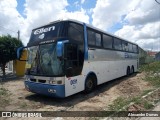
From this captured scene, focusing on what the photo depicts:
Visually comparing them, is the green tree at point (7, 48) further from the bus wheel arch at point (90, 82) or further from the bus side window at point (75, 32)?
the bus side window at point (75, 32)

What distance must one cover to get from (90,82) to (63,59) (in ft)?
9.70

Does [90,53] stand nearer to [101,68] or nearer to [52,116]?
[101,68]

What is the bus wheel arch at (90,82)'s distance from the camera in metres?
10.4

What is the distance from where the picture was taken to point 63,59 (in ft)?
27.6

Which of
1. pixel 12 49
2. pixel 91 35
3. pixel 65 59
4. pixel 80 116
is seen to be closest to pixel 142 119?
pixel 80 116

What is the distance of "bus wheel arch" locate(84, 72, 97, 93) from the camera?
10.4m

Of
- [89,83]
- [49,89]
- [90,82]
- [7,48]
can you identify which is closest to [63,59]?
[49,89]

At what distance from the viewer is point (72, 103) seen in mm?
8953

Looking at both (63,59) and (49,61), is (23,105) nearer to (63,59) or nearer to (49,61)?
(49,61)

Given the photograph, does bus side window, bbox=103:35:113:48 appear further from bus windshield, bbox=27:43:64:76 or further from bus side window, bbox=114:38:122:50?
bus windshield, bbox=27:43:64:76

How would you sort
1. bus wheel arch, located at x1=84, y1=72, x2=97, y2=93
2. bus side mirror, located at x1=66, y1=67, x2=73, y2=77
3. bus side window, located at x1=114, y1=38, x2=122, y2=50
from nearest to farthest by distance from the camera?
bus side mirror, located at x1=66, y1=67, x2=73, y2=77 < bus wheel arch, located at x1=84, y1=72, x2=97, y2=93 < bus side window, located at x1=114, y1=38, x2=122, y2=50

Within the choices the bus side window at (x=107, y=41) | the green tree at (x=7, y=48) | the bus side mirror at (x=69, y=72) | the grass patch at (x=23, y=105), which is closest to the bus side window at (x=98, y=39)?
the bus side window at (x=107, y=41)

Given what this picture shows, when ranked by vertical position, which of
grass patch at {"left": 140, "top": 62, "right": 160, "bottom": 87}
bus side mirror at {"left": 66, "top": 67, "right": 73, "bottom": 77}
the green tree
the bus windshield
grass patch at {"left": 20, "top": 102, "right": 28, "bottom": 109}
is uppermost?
the green tree

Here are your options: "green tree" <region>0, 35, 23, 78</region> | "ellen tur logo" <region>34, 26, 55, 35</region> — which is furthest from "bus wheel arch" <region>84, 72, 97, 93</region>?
"green tree" <region>0, 35, 23, 78</region>
